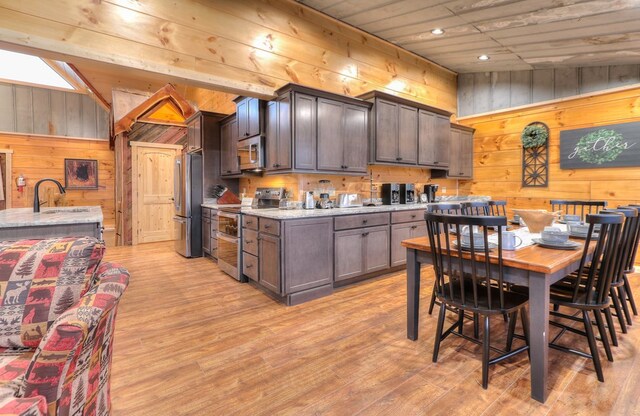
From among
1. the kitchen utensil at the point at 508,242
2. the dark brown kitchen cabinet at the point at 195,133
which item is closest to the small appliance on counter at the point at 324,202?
the kitchen utensil at the point at 508,242

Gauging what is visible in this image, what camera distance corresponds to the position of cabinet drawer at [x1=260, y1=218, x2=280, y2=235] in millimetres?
3092

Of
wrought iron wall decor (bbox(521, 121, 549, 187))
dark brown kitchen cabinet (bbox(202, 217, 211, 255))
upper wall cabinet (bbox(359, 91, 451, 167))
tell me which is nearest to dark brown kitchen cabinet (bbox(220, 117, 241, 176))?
dark brown kitchen cabinet (bbox(202, 217, 211, 255))

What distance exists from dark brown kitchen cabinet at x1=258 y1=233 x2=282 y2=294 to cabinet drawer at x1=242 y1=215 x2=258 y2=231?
174 mm

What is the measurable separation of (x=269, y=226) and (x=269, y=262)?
372 millimetres

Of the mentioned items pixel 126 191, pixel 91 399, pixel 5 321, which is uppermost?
pixel 126 191

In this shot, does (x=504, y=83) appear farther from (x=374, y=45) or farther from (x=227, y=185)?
(x=227, y=185)

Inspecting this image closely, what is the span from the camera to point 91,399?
1222 millimetres

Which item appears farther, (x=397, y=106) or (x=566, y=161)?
(x=566, y=161)

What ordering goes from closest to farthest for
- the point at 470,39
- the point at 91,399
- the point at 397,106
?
the point at 91,399 → the point at 470,39 → the point at 397,106

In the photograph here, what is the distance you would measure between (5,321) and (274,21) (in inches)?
136

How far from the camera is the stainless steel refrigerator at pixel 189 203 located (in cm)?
503

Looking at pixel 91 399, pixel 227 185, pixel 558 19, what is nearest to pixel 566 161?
pixel 558 19

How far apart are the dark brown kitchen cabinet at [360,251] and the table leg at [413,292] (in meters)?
1.21

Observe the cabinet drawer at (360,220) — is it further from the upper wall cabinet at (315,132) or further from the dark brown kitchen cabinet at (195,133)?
the dark brown kitchen cabinet at (195,133)
